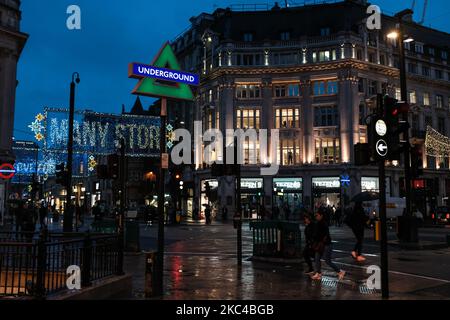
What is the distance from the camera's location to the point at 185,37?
66375mm

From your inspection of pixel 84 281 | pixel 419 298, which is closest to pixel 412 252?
pixel 419 298

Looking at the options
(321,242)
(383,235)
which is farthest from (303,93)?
(383,235)

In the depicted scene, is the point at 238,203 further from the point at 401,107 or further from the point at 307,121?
the point at 307,121

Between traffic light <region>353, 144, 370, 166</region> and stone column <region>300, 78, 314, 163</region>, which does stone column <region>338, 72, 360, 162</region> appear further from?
traffic light <region>353, 144, 370, 166</region>

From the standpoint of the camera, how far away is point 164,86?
359 inches

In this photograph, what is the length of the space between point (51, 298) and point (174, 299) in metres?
2.27

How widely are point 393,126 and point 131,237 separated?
35.3 ft

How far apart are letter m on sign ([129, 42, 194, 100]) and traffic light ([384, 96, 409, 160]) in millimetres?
3837

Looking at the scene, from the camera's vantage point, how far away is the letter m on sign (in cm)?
876

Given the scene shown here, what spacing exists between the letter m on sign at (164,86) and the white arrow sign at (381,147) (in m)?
3.82

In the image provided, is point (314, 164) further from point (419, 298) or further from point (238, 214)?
point (419, 298)

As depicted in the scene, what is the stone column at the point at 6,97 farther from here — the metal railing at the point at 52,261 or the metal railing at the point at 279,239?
the metal railing at the point at 52,261

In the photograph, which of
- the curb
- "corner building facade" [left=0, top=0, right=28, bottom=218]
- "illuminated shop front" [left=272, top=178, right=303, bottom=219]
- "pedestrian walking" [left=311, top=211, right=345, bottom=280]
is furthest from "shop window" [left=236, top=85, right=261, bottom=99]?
"pedestrian walking" [left=311, top=211, right=345, bottom=280]

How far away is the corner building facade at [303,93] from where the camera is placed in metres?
51.0
